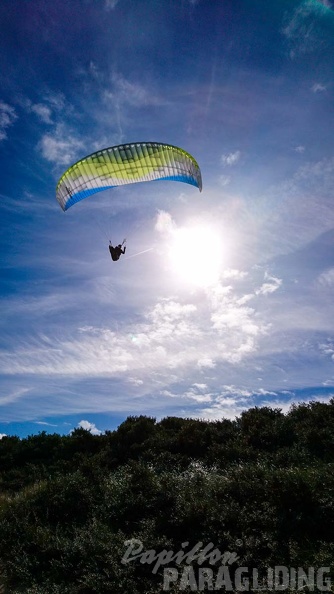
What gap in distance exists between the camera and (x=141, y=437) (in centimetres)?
1773

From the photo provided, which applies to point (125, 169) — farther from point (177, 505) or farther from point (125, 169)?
point (177, 505)

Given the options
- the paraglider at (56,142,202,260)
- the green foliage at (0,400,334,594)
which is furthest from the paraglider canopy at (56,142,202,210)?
the green foliage at (0,400,334,594)

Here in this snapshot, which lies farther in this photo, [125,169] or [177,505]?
[125,169]

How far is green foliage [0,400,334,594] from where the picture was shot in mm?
8008

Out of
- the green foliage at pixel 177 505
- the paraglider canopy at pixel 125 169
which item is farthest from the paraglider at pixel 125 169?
the green foliage at pixel 177 505

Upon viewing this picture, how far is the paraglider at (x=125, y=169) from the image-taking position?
45.4ft

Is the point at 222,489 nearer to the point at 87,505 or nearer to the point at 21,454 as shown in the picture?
the point at 87,505

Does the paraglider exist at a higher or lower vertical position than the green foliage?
higher

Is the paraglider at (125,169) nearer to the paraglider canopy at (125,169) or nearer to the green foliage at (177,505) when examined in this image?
the paraglider canopy at (125,169)

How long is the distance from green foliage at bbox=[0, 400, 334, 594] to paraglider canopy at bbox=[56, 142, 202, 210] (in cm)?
1080

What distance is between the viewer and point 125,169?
14242 mm

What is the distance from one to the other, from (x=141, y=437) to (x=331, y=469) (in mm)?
9838

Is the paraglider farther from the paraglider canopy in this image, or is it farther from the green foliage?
the green foliage

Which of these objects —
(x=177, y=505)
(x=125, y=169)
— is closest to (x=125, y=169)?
(x=125, y=169)
